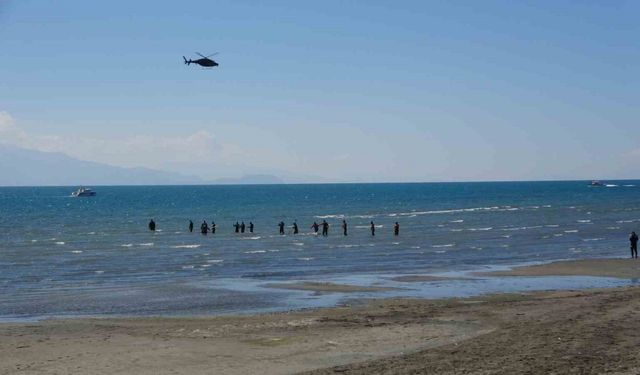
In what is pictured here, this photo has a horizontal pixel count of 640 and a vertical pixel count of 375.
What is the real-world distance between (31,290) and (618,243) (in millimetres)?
37745

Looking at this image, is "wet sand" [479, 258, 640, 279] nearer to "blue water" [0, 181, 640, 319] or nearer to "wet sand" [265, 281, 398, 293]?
"blue water" [0, 181, 640, 319]

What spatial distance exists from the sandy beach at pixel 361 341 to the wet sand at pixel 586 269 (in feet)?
31.9

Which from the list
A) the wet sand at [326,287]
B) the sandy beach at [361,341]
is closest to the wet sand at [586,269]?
the wet sand at [326,287]

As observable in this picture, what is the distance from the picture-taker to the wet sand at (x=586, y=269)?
119 feet

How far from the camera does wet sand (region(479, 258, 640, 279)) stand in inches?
1426

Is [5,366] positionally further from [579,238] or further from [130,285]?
[579,238]

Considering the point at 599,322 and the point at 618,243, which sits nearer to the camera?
the point at 599,322

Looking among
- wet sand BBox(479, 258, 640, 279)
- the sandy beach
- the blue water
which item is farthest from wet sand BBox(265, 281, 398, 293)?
wet sand BBox(479, 258, 640, 279)

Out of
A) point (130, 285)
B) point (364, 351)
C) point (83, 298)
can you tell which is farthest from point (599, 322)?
point (130, 285)

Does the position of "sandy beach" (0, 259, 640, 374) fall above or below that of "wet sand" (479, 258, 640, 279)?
above

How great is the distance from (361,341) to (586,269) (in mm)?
21933

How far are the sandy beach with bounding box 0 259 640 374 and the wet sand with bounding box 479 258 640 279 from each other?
383 inches

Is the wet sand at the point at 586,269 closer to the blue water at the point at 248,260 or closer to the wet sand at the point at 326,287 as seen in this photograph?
the blue water at the point at 248,260

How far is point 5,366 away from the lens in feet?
56.7
